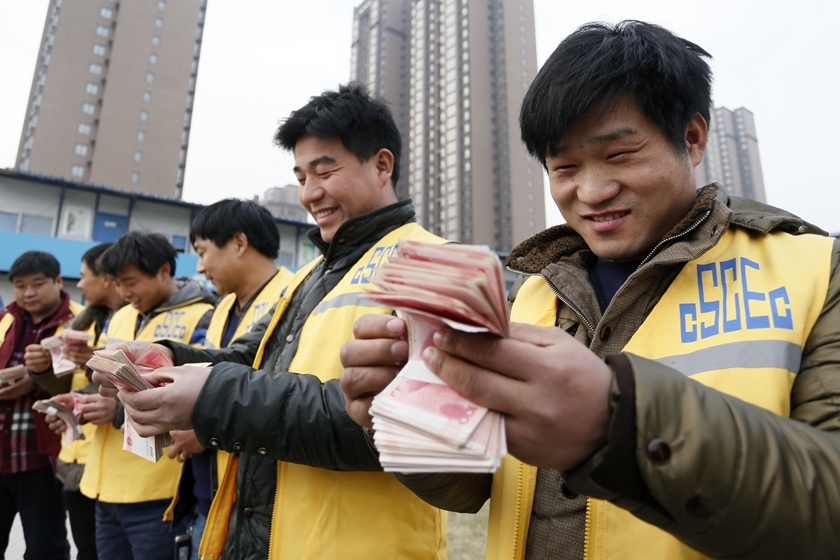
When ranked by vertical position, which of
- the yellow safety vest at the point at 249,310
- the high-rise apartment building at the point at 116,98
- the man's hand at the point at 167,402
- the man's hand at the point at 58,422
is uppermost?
the high-rise apartment building at the point at 116,98

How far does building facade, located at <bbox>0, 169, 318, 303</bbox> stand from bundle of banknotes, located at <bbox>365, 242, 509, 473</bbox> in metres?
19.6

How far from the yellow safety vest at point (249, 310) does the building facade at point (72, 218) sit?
16.9 m

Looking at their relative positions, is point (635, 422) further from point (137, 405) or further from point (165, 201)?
point (165, 201)

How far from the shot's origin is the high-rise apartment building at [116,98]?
118 feet

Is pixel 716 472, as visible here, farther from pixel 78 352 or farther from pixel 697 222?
pixel 78 352

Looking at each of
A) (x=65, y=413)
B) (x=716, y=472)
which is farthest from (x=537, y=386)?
(x=65, y=413)

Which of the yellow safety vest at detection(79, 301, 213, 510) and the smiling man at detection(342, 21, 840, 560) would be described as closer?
the smiling man at detection(342, 21, 840, 560)

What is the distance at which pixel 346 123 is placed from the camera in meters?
2.09

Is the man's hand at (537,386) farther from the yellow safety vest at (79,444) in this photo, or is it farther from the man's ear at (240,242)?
the yellow safety vest at (79,444)

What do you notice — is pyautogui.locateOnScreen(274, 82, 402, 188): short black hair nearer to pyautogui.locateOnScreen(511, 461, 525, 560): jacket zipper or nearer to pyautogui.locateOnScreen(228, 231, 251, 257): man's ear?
pyautogui.locateOnScreen(228, 231, 251, 257): man's ear

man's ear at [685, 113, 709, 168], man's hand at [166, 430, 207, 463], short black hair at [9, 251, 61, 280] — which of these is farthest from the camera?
short black hair at [9, 251, 61, 280]

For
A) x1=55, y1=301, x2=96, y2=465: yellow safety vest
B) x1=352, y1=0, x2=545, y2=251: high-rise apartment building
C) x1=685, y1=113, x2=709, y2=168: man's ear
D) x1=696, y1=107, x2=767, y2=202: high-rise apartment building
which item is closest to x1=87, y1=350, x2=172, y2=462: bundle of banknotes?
x1=685, y1=113, x2=709, y2=168: man's ear

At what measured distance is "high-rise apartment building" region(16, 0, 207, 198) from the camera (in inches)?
1419

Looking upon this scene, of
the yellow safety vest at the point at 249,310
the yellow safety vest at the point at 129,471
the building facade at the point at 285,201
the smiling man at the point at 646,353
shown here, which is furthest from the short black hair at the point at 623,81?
the building facade at the point at 285,201
